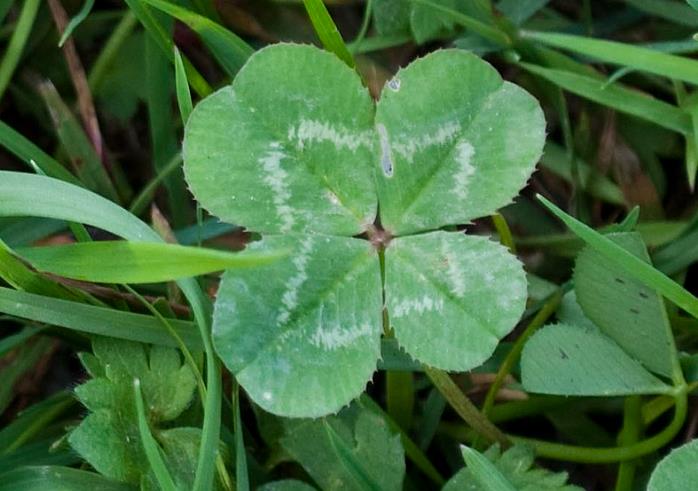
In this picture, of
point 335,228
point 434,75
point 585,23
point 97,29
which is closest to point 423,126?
point 434,75

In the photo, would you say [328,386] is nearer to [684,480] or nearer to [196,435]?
[196,435]

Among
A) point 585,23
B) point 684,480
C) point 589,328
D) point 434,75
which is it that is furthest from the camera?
point 585,23

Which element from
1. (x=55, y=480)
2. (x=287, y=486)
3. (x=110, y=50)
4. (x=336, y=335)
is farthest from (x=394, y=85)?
(x=110, y=50)

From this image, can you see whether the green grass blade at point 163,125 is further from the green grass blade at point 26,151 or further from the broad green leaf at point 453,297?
the broad green leaf at point 453,297

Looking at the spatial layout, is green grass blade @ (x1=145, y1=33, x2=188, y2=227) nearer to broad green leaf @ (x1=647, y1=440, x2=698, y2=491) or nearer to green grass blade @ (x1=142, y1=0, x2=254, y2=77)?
green grass blade @ (x1=142, y1=0, x2=254, y2=77)

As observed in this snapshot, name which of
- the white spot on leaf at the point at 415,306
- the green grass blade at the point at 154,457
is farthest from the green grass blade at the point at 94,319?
the white spot on leaf at the point at 415,306
